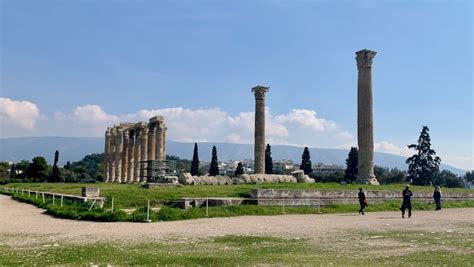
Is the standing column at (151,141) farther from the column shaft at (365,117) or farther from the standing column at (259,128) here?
the column shaft at (365,117)

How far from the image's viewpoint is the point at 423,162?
82125 millimetres

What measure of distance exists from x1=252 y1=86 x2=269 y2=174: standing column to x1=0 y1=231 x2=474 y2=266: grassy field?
3585cm

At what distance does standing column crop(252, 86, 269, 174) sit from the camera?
166 feet

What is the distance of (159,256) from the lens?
A: 1051 centimetres

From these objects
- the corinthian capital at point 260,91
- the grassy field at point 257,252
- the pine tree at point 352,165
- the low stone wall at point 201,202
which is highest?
the corinthian capital at point 260,91

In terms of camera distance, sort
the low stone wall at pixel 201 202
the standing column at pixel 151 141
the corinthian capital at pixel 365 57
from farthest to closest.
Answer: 1. the standing column at pixel 151 141
2. the corinthian capital at pixel 365 57
3. the low stone wall at pixel 201 202

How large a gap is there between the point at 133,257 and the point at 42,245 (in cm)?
360

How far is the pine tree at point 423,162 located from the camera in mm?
81625

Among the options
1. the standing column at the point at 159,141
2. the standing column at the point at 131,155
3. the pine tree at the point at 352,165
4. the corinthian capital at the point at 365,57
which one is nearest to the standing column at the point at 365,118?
the corinthian capital at the point at 365,57

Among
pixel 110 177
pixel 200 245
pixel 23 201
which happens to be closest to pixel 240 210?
pixel 200 245

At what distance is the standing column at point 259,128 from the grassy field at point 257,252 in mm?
35851

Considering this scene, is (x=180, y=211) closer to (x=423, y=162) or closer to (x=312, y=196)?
(x=312, y=196)

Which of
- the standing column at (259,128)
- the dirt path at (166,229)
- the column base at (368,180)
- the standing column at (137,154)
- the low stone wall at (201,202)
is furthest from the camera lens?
the standing column at (137,154)

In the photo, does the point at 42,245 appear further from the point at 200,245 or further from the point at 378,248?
→ the point at 378,248
